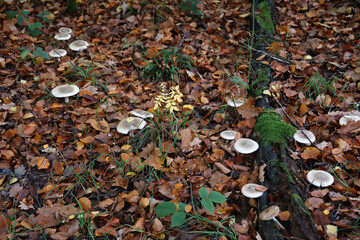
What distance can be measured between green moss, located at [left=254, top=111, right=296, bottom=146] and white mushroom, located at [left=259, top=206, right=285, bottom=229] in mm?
812

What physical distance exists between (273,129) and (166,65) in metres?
2.02

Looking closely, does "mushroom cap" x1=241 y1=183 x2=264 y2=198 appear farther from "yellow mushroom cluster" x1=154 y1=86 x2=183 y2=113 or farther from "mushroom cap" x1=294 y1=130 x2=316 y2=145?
"yellow mushroom cluster" x1=154 y1=86 x2=183 y2=113

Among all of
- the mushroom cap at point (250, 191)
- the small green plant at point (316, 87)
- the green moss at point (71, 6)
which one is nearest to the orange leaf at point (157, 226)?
the mushroom cap at point (250, 191)

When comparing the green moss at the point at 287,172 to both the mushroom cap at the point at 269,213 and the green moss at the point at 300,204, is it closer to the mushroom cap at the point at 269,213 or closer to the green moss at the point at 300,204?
the green moss at the point at 300,204

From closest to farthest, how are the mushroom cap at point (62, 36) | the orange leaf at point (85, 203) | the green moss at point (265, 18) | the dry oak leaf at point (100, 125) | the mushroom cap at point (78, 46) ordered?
the orange leaf at point (85, 203), the dry oak leaf at point (100, 125), the mushroom cap at point (78, 46), the mushroom cap at point (62, 36), the green moss at point (265, 18)

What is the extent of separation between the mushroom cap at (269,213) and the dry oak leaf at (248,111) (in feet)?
4.51

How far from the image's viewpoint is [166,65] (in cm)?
437

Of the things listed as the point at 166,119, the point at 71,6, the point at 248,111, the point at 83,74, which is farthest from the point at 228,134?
the point at 71,6

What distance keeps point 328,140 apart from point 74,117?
10.4 feet

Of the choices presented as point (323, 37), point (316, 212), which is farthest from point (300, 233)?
point (323, 37)

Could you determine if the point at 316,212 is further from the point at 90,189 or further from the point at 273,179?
the point at 90,189

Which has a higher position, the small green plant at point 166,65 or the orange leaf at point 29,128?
the small green plant at point 166,65

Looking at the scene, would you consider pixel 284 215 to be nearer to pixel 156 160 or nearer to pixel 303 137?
pixel 303 137

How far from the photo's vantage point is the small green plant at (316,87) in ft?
12.8
